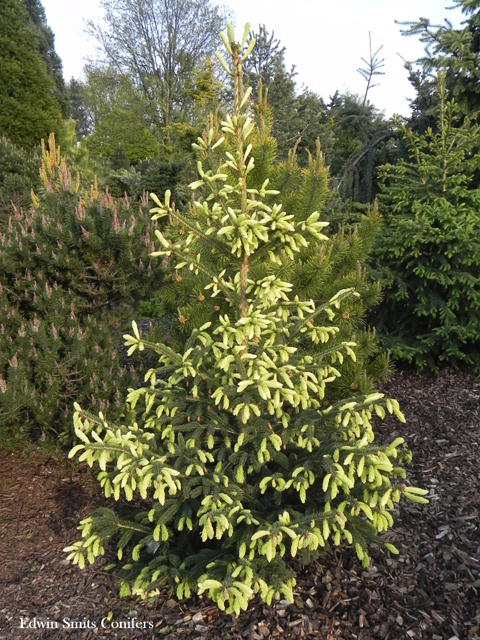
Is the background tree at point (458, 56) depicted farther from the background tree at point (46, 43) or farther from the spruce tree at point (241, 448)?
the background tree at point (46, 43)

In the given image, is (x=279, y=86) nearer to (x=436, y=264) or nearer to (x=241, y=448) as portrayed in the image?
(x=436, y=264)

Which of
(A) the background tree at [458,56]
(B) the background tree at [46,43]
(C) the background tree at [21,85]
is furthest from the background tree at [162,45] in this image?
(A) the background tree at [458,56]

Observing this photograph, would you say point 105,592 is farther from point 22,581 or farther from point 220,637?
point 220,637

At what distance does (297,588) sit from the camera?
234cm

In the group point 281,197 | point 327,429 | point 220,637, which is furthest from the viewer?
point 281,197

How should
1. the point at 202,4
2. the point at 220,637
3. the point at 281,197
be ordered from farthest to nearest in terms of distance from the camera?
1. the point at 202,4
2. the point at 281,197
3. the point at 220,637

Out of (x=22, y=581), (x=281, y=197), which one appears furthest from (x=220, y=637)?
(x=281, y=197)

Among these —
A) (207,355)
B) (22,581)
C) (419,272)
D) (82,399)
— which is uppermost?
(419,272)

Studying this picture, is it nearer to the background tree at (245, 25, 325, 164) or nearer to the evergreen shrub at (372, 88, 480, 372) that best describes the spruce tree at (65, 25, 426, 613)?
the evergreen shrub at (372, 88, 480, 372)

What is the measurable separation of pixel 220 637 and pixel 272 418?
3.39 ft

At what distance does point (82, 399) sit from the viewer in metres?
3.41

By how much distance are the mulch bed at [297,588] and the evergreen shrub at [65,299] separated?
543mm

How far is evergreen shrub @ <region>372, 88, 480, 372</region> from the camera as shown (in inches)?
186

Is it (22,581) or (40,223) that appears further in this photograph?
(40,223)
